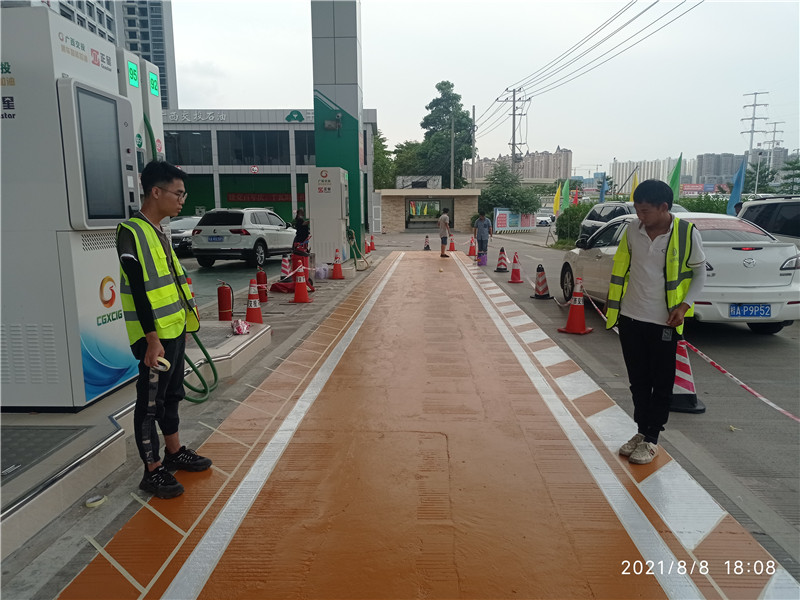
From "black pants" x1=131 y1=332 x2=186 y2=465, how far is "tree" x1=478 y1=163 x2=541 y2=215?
40.1 meters

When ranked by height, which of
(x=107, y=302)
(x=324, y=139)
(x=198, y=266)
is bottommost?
(x=198, y=266)

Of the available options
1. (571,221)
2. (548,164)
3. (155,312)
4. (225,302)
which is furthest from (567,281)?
(548,164)

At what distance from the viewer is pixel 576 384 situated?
5.82 metres

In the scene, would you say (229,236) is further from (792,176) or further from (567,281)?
(792,176)

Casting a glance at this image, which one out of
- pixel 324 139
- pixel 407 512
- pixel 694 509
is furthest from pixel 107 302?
pixel 324 139

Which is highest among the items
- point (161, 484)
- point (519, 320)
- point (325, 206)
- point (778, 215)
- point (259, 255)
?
point (325, 206)

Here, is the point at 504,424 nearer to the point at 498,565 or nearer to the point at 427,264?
the point at 498,565

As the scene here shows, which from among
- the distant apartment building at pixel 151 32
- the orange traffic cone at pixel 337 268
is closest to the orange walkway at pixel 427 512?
the orange traffic cone at pixel 337 268

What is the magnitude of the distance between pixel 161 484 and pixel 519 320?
6901 millimetres

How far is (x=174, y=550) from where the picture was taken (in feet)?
9.64

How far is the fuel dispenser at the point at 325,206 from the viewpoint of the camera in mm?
14461

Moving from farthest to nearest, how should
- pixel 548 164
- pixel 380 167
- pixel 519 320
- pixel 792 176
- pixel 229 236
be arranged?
1. pixel 548 164
2. pixel 380 167
3. pixel 792 176
4. pixel 229 236
5. pixel 519 320

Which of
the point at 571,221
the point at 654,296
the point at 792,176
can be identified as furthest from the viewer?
the point at 792,176

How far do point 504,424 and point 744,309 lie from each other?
4.29 m
